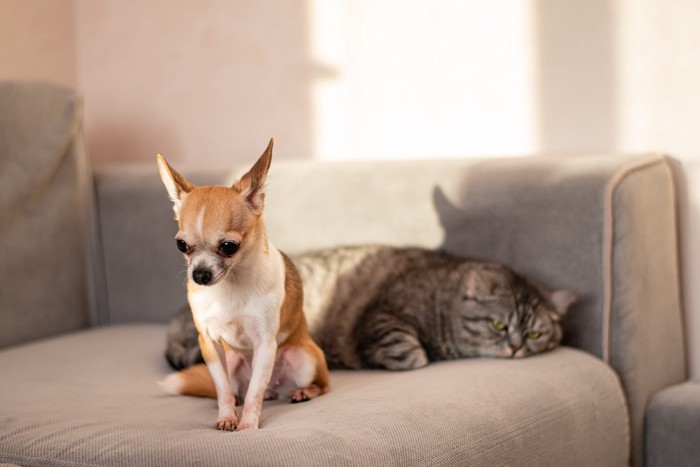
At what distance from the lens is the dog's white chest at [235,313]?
1710 millimetres

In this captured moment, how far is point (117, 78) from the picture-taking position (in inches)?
130

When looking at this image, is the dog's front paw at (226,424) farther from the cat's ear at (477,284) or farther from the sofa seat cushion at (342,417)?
the cat's ear at (477,284)

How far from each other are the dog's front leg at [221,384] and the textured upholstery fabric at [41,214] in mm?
1059

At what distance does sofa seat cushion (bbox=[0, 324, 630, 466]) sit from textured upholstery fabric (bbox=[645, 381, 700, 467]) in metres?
0.11

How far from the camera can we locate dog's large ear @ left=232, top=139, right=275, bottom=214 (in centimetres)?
164

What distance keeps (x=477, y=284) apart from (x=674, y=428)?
586mm

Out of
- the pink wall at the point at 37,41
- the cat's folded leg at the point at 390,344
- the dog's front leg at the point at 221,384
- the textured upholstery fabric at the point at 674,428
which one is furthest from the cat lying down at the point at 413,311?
the pink wall at the point at 37,41

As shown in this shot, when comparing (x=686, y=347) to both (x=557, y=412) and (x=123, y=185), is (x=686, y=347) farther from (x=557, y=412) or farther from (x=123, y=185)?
(x=123, y=185)

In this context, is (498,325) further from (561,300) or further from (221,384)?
(221,384)

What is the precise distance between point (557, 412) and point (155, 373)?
3.15 ft

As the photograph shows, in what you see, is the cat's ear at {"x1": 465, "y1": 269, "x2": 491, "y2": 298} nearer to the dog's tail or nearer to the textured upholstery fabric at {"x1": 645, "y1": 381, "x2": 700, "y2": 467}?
the textured upholstery fabric at {"x1": 645, "y1": 381, "x2": 700, "y2": 467}

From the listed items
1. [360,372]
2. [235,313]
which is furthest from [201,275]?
[360,372]

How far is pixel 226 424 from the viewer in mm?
1648

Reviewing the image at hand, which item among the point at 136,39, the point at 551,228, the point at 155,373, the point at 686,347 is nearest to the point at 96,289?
the point at 155,373
